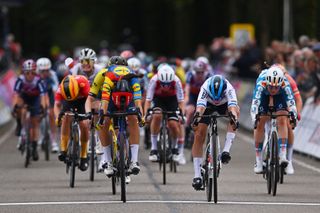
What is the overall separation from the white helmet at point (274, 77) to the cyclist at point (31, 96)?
21.5ft

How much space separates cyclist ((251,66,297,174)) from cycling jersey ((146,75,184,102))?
103 inches

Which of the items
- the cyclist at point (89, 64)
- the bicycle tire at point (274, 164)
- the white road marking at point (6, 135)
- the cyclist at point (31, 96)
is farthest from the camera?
the white road marking at point (6, 135)

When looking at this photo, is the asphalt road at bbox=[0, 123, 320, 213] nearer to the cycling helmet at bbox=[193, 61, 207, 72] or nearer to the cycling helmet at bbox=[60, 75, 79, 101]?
the cycling helmet at bbox=[60, 75, 79, 101]

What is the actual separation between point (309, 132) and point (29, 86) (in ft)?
16.4

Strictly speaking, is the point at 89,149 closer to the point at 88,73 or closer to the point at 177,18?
the point at 88,73

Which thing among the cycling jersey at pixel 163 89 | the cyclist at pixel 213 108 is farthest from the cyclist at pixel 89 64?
the cyclist at pixel 213 108

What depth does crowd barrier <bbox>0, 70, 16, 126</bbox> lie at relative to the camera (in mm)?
33188

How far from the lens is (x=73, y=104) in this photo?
1928 centimetres

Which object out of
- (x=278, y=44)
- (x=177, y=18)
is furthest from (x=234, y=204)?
(x=177, y=18)

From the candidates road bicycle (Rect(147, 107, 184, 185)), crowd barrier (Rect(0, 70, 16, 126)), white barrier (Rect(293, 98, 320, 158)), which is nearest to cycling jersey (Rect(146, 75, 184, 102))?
road bicycle (Rect(147, 107, 184, 185))

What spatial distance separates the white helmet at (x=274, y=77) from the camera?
1733 centimetres

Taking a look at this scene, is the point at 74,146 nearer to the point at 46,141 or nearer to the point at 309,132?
the point at 46,141

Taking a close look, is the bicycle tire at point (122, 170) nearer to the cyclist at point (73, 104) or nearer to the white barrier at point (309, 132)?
the cyclist at point (73, 104)

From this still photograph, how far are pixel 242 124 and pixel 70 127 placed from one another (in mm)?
14453
